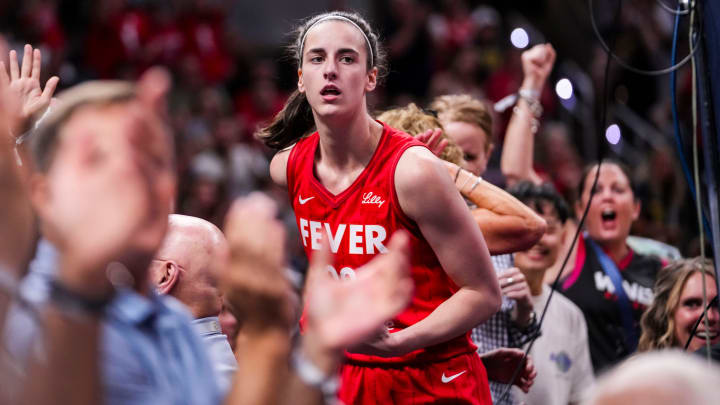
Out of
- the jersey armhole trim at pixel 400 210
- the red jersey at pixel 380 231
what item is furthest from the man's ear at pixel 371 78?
the jersey armhole trim at pixel 400 210

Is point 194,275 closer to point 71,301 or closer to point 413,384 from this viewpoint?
point 413,384

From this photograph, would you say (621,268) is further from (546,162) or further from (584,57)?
(584,57)

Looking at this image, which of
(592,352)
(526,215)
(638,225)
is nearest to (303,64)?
(526,215)

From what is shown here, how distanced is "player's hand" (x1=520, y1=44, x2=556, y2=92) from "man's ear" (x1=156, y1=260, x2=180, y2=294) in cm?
287

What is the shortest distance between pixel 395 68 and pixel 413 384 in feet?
26.5

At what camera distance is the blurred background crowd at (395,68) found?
351 inches

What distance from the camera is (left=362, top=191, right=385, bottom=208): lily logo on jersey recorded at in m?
3.28

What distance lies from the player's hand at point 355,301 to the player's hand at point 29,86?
193 centimetres

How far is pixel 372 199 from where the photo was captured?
3.29 m

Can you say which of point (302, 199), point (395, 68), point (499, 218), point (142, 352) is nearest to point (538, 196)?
point (499, 218)

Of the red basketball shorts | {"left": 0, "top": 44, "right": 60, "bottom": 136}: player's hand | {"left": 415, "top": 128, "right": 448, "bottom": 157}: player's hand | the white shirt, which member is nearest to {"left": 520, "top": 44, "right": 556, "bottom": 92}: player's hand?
the white shirt

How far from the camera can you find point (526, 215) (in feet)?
12.2

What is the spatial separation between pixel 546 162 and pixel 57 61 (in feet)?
16.9

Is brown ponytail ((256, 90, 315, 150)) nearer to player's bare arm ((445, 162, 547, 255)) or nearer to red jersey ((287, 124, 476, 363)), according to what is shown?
red jersey ((287, 124, 476, 363))
